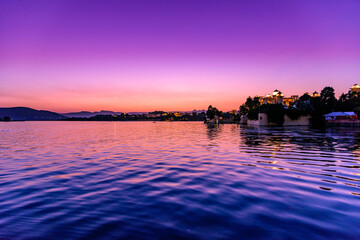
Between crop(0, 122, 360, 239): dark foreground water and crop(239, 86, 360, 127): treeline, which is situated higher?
crop(239, 86, 360, 127): treeline

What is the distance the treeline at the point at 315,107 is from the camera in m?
89.2

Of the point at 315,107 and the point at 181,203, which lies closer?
the point at 181,203

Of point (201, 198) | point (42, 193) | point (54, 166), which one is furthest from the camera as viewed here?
point (54, 166)

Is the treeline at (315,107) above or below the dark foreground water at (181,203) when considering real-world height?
above

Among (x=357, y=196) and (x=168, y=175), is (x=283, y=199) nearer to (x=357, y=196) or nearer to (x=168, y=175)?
(x=357, y=196)

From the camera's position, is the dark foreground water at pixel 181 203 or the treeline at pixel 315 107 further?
the treeline at pixel 315 107

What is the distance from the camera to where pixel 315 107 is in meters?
99.9

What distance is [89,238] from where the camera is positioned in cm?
482

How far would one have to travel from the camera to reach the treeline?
8925cm

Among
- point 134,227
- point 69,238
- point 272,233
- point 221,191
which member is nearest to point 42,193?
point 69,238

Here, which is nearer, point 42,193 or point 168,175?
point 42,193

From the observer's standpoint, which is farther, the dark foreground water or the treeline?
the treeline

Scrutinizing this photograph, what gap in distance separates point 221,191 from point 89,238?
5.05 metres

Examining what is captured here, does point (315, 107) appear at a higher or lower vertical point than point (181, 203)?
higher
